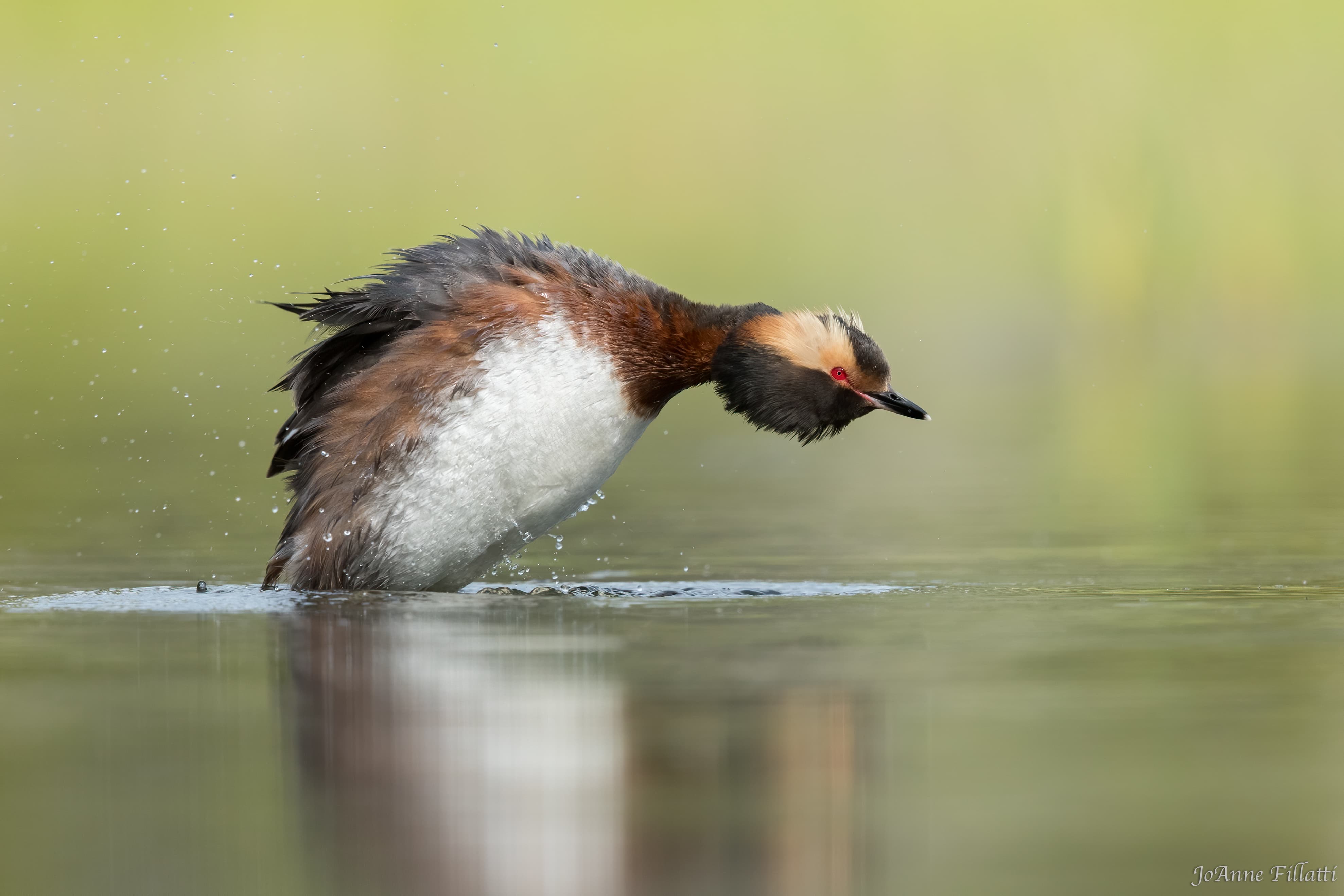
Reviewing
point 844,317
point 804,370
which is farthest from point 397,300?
point 844,317

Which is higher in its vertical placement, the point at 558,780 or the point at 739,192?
the point at 739,192

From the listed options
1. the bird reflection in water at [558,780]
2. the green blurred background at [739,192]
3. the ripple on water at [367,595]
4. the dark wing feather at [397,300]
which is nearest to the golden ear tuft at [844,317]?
the dark wing feather at [397,300]

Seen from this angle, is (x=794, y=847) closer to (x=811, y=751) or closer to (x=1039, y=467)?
(x=811, y=751)

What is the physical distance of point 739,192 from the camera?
44.4 m

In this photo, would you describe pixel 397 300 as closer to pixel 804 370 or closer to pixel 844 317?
pixel 804 370

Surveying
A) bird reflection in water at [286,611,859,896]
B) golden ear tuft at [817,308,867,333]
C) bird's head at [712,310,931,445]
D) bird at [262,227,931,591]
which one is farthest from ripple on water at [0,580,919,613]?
bird reflection in water at [286,611,859,896]

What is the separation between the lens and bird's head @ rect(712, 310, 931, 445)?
35.1 ft

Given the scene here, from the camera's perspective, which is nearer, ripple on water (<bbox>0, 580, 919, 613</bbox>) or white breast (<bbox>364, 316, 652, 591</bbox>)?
ripple on water (<bbox>0, 580, 919, 613</bbox>)

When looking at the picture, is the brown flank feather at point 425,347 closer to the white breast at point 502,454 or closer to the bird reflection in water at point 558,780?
the white breast at point 502,454

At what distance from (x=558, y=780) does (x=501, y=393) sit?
14.4 feet

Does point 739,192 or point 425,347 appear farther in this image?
point 739,192

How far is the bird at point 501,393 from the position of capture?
10477mm

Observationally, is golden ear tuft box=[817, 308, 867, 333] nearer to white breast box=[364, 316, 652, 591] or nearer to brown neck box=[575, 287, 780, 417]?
brown neck box=[575, 287, 780, 417]

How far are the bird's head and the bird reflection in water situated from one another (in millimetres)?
2762
